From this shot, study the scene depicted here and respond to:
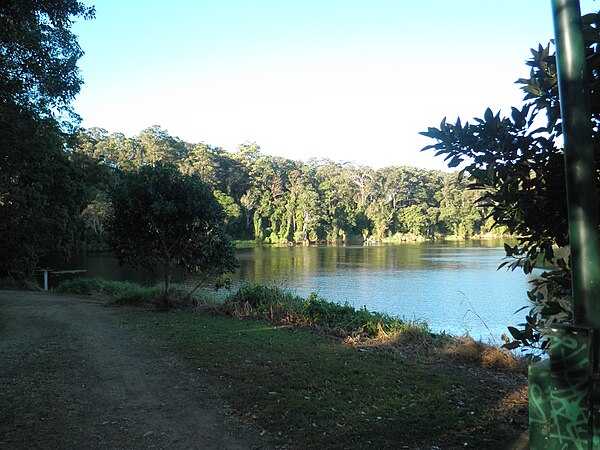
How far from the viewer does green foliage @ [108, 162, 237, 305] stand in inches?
486

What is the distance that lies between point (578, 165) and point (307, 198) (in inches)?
3032

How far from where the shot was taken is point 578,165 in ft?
5.67

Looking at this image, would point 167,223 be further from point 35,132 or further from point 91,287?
point 91,287

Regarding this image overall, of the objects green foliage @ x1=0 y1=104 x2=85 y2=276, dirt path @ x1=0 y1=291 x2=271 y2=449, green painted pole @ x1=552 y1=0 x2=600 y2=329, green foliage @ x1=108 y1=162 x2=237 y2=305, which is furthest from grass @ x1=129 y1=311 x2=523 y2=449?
green foliage @ x1=0 y1=104 x2=85 y2=276

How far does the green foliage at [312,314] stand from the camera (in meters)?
9.72

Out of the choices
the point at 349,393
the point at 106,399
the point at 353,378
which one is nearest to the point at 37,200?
the point at 106,399

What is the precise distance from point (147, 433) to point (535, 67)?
14.4 ft

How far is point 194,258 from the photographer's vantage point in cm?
1305

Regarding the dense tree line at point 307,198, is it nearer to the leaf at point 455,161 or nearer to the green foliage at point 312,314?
the green foliage at point 312,314

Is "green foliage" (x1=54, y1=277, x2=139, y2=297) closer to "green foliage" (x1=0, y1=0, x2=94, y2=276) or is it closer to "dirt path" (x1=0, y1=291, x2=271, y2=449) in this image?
"green foliage" (x1=0, y1=0, x2=94, y2=276)

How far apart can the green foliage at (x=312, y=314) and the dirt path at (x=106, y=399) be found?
371 centimetres

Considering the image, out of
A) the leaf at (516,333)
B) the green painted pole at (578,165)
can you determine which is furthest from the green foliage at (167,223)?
the green painted pole at (578,165)

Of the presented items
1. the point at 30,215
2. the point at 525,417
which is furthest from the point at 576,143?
the point at 30,215

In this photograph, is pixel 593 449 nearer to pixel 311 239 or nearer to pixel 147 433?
pixel 147 433
